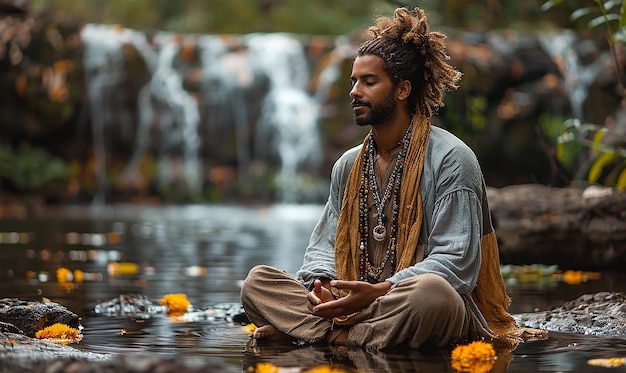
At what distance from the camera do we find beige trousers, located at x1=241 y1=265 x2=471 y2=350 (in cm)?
403

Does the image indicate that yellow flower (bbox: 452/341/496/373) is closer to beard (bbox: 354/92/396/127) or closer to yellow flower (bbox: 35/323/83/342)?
beard (bbox: 354/92/396/127)

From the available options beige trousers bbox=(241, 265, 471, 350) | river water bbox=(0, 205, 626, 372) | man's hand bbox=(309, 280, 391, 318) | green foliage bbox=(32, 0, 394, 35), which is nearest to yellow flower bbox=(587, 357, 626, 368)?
river water bbox=(0, 205, 626, 372)

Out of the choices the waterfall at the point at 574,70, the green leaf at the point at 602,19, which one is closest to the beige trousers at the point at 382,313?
the green leaf at the point at 602,19

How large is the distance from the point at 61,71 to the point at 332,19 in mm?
11806

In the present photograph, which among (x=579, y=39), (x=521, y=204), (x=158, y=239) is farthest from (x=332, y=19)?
(x=521, y=204)

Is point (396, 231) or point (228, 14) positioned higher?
point (228, 14)

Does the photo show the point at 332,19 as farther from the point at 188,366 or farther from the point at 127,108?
the point at 188,366

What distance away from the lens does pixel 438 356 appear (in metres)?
3.98

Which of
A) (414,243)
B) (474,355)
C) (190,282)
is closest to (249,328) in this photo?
(414,243)

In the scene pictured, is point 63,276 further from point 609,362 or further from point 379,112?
point 609,362

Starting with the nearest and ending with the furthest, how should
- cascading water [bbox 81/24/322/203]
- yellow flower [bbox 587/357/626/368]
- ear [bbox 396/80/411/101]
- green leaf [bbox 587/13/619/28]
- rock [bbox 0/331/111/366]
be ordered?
1. rock [bbox 0/331/111/366]
2. yellow flower [bbox 587/357/626/368]
3. ear [bbox 396/80/411/101]
4. green leaf [bbox 587/13/619/28]
5. cascading water [bbox 81/24/322/203]

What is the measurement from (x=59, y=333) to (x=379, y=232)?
1.43 metres

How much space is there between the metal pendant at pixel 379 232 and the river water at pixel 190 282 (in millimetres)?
522

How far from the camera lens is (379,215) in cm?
447
